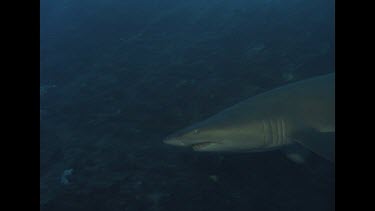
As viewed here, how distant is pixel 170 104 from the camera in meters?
6.25

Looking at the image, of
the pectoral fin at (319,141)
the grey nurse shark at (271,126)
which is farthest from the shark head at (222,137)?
the pectoral fin at (319,141)

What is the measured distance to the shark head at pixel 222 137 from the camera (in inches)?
151

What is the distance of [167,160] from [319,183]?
1.72 metres

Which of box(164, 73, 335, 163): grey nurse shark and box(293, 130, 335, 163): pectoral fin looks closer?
box(293, 130, 335, 163): pectoral fin

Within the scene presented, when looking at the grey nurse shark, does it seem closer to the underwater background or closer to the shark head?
the shark head

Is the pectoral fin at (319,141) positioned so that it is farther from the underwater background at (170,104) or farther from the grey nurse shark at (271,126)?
the underwater background at (170,104)

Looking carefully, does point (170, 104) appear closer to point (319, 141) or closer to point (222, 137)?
point (222, 137)

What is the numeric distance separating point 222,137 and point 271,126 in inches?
20.4

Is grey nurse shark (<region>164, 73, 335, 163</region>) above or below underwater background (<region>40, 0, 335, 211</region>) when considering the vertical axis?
above

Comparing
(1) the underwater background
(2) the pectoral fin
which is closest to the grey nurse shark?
(2) the pectoral fin

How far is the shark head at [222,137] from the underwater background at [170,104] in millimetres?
436

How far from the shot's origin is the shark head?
151 inches

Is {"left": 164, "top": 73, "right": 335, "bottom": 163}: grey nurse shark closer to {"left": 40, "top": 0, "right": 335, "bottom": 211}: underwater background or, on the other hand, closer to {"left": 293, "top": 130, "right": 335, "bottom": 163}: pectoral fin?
{"left": 293, "top": 130, "right": 335, "bottom": 163}: pectoral fin
